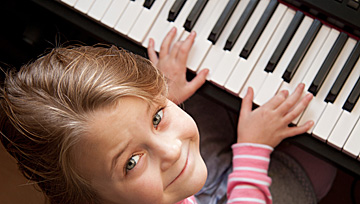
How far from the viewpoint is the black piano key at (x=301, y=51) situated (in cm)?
94

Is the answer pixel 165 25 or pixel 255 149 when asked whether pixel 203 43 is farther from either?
pixel 255 149

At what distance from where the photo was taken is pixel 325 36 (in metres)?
0.96

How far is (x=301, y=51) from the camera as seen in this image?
A: 94 cm

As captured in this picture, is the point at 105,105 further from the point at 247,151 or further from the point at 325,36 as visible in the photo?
the point at 325,36

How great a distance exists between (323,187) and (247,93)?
1.40 feet

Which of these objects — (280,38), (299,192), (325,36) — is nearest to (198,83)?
(280,38)

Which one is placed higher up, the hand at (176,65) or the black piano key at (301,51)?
the black piano key at (301,51)

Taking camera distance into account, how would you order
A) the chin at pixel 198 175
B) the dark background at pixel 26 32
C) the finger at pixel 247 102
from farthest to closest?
the dark background at pixel 26 32
the finger at pixel 247 102
the chin at pixel 198 175

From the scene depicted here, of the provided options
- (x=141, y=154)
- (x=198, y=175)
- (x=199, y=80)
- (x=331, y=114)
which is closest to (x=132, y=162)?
(x=141, y=154)

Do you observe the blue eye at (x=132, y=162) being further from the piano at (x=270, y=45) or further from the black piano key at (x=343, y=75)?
the black piano key at (x=343, y=75)

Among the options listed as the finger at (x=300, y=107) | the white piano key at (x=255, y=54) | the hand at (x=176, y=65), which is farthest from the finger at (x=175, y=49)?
the finger at (x=300, y=107)

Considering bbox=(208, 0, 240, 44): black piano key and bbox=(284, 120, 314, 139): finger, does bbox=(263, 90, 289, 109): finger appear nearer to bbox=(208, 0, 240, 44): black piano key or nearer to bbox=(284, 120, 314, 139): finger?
bbox=(284, 120, 314, 139): finger

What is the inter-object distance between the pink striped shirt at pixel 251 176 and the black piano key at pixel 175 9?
387 millimetres

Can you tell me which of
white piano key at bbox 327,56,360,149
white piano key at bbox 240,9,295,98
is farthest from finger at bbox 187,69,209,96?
white piano key at bbox 327,56,360,149
